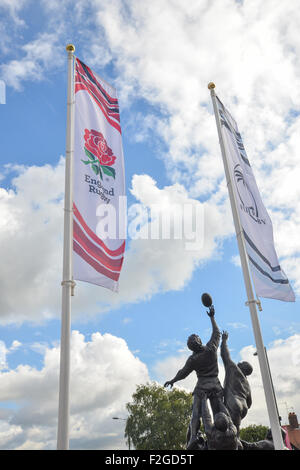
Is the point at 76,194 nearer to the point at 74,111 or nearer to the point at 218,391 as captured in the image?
the point at 74,111

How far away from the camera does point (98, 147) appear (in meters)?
9.31

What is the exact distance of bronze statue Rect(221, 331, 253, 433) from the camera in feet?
32.8

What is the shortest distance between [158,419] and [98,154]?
34.1 meters

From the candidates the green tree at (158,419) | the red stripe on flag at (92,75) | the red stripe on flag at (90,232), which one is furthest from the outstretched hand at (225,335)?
the green tree at (158,419)

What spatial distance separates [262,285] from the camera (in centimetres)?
910

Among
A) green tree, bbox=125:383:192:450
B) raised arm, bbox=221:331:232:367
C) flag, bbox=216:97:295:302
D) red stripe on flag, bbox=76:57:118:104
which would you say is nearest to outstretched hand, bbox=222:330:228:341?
raised arm, bbox=221:331:232:367

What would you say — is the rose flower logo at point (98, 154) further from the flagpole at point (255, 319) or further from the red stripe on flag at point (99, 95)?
the flagpole at point (255, 319)

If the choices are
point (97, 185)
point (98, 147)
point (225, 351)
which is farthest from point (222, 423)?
point (98, 147)

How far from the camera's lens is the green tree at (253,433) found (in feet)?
134

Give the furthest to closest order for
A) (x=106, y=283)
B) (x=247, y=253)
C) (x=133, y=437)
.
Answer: (x=133, y=437) < (x=247, y=253) < (x=106, y=283)
